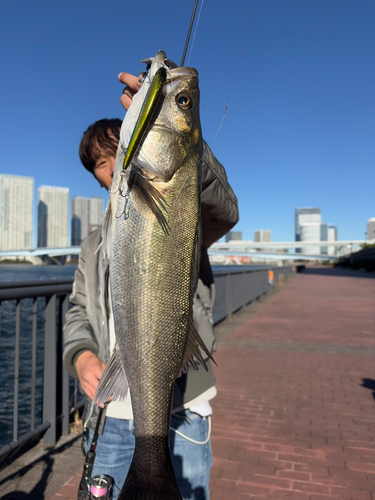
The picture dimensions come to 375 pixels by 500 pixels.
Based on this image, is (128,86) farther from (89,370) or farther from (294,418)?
(294,418)

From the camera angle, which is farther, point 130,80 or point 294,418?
point 294,418

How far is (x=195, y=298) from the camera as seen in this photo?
1.78m

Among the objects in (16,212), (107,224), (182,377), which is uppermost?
(16,212)

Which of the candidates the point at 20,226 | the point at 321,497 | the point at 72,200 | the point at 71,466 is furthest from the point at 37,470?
the point at 72,200

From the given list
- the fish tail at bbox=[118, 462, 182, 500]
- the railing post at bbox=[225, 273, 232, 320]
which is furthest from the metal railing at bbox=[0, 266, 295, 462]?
the railing post at bbox=[225, 273, 232, 320]

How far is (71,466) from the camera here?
3600 mm

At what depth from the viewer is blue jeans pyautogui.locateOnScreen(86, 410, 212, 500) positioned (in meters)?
1.81

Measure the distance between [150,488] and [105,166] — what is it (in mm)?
1489

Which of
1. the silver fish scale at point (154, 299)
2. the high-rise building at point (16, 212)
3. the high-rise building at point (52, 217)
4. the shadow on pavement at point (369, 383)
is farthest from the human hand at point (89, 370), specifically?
the high-rise building at point (52, 217)

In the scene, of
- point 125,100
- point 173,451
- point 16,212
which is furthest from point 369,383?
point 16,212

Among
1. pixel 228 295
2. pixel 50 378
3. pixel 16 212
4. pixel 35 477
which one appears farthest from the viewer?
pixel 228 295

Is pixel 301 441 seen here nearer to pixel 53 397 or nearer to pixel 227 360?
pixel 53 397

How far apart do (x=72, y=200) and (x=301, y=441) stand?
11217 millimetres

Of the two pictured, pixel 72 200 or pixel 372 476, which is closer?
pixel 372 476
